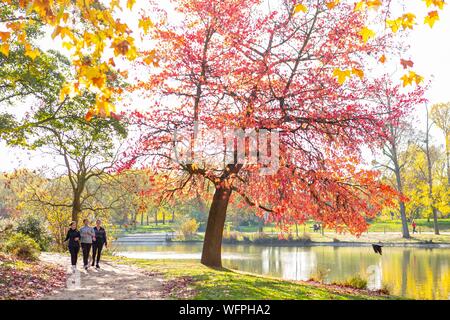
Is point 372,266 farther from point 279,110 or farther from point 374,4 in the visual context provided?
point 374,4

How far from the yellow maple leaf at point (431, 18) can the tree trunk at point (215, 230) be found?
A: 43.7 ft

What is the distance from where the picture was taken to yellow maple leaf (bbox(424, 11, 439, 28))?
22.1 ft

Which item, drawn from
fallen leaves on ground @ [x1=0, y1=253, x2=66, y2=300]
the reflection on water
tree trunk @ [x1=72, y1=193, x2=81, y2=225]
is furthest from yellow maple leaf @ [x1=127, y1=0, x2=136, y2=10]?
tree trunk @ [x1=72, y1=193, x2=81, y2=225]

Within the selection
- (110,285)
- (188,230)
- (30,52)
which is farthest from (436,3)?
(188,230)

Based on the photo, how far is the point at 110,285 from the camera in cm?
1279

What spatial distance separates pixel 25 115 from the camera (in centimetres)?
1861

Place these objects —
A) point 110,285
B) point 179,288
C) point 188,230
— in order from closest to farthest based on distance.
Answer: point 179,288
point 110,285
point 188,230

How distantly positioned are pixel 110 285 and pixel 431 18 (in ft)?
33.4

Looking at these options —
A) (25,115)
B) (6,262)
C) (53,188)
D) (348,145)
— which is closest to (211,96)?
(348,145)

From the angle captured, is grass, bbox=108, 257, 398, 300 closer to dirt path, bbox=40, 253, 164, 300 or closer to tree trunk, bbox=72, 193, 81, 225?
dirt path, bbox=40, 253, 164, 300

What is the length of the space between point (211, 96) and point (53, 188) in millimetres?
17573

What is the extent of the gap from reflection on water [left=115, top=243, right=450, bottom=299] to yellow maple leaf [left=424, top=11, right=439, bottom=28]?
43.7ft

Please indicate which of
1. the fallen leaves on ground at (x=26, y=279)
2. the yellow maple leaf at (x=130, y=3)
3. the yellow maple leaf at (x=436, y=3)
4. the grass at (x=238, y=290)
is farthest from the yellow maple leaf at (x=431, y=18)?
the fallen leaves on ground at (x=26, y=279)
